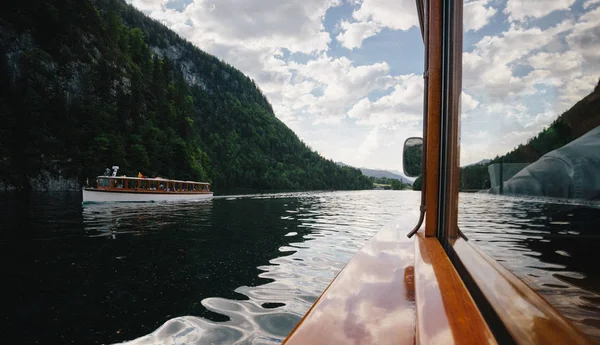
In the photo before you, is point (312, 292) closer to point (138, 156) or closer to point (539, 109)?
point (539, 109)

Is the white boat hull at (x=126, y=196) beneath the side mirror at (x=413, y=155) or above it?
beneath

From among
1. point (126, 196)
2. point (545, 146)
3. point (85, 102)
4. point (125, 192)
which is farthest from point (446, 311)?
point (85, 102)

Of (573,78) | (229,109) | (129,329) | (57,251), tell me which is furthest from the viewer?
(229,109)

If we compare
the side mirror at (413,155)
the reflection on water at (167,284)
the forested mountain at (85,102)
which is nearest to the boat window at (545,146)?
the side mirror at (413,155)

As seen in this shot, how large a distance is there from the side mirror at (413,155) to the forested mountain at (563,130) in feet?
6.07

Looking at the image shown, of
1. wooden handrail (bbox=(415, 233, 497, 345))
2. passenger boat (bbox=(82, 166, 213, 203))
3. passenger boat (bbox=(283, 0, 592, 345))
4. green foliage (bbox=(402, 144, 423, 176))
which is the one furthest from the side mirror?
passenger boat (bbox=(82, 166, 213, 203))

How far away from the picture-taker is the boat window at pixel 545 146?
0.45 meters

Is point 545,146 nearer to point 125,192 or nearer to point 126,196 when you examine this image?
point 125,192

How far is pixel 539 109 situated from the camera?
0.58 metres

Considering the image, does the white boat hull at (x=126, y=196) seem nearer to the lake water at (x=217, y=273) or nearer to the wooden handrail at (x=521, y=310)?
the lake water at (x=217, y=273)

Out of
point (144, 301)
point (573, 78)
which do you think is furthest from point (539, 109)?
point (144, 301)

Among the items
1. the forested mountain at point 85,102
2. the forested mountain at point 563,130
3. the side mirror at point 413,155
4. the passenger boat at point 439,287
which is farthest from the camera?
the forested mountain at point 85,102

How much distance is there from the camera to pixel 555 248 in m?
0.67

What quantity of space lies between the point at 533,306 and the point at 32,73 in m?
54.2
